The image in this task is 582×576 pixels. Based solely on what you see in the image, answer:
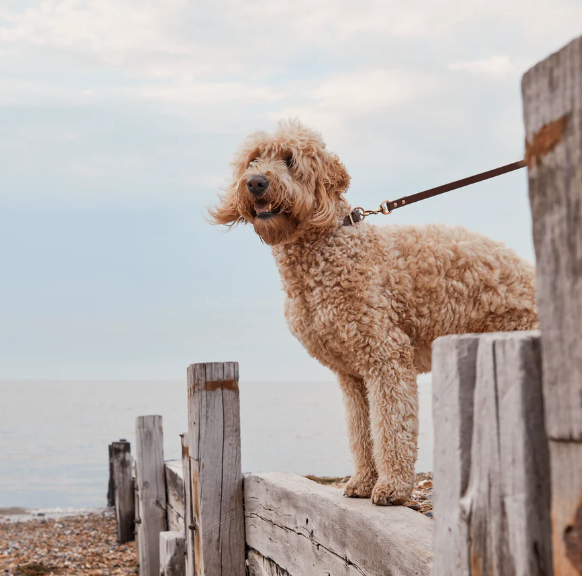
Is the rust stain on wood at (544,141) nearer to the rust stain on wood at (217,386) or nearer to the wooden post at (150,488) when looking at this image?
the rust stain on wood at (217,386)

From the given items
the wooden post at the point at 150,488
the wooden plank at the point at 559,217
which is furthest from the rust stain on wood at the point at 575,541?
the wooden post at the point at 150,488

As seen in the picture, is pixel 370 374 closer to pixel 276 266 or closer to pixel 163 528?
pixel 276 266

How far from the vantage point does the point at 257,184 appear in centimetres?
306

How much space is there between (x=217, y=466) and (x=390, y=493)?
1081mm

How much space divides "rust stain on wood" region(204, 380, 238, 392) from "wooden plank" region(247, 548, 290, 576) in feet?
2.92

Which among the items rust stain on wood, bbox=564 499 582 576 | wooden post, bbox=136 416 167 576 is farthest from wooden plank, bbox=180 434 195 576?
rust stain on wood, bbox=564 499 582 576

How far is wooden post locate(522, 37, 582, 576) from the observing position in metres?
0.81

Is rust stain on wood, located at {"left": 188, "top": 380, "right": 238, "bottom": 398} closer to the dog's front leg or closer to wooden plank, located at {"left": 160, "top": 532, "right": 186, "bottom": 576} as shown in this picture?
Answer: the dog's front leg

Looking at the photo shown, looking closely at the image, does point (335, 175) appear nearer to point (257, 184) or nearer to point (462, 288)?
point (257, 184)

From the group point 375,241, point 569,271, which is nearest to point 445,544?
point 569,271

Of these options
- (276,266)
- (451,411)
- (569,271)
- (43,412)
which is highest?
(276,266)

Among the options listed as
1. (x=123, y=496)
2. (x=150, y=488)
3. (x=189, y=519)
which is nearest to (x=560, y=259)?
(x=189, y=519)

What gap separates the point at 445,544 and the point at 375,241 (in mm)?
2200

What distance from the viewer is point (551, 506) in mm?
901
